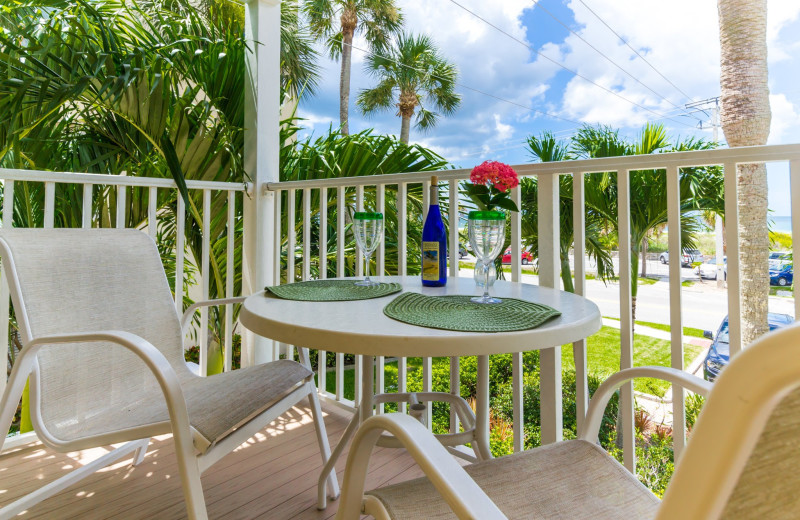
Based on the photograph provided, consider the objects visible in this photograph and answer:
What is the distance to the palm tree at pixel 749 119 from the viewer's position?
445 centimetres

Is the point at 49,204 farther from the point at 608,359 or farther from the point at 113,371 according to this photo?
the point at 608,359

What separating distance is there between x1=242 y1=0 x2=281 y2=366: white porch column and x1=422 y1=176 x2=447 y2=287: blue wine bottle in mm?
1394

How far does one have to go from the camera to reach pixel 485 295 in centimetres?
113

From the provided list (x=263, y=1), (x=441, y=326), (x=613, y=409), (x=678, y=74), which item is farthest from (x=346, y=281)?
(x=678, y=74)

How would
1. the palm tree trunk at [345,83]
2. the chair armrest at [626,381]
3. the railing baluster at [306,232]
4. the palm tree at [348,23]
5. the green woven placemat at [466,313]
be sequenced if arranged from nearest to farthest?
the chair armrest at [626,381]
the green woven placemat at [466,313]
the railing baluster at [306,232]
the palm tree at [348,23]
the palm tree trunk at [345,83]

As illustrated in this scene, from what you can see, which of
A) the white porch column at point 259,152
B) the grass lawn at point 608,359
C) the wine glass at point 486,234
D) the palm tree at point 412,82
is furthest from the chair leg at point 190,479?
the palm tree at point 412,82

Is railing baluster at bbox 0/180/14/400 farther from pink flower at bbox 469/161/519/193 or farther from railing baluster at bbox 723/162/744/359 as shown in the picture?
railing baluster at bbox 723/162/744/359

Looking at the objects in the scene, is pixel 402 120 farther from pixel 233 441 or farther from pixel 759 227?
pixel 233 441

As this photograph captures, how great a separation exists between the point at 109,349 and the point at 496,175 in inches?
51.6

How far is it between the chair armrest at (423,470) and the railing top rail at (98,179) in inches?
71.8

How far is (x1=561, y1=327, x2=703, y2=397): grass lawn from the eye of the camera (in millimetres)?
9634

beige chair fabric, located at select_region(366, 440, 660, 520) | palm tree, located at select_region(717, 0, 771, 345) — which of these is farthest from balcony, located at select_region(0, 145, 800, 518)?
palm tree, located at select_region(717, 0, 771, 345)

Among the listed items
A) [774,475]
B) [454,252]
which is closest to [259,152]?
[454,252]

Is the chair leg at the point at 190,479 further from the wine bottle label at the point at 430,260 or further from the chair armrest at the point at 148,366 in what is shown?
the wine bottle label at the point at 430,260
